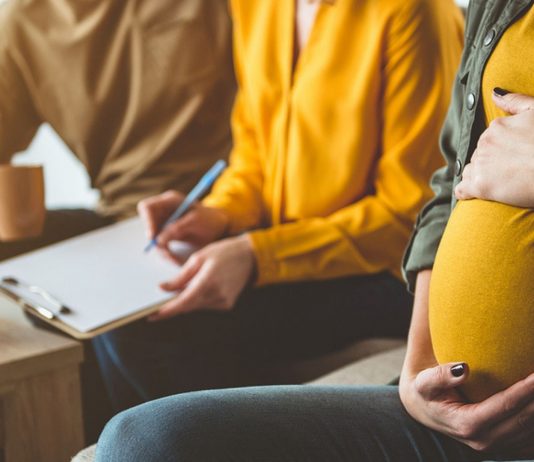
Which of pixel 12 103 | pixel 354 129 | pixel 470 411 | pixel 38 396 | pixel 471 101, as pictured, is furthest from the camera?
pixel 12 103

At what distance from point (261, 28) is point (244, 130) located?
0.21m

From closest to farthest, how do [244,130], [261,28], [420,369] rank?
1. [420,369]
2. [261,28]
3. [244,130]

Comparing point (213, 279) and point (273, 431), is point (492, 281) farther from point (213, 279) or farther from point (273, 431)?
point (213, 279)

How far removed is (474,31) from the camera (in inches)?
32.7

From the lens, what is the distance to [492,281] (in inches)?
26.3

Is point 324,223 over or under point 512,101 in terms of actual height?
under

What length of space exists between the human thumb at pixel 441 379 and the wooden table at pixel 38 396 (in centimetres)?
51

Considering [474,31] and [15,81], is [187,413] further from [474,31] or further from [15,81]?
[15,81]

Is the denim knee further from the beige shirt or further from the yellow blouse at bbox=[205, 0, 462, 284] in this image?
the beige shirt

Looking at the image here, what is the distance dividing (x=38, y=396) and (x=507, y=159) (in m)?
0.67

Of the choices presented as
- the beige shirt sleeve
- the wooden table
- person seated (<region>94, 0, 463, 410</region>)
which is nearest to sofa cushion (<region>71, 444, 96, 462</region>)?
the wooden table

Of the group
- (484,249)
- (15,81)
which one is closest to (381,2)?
(484,249)

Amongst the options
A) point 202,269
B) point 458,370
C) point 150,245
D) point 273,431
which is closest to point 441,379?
point 458,370

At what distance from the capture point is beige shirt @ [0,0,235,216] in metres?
1.61
